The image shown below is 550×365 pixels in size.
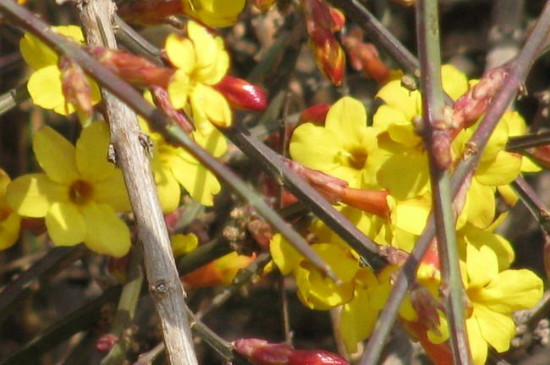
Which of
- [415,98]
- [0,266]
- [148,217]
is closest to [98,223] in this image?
[148,217]

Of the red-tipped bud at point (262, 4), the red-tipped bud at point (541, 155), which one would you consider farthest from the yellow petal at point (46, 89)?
the red-tipped bud at point (541, 155)

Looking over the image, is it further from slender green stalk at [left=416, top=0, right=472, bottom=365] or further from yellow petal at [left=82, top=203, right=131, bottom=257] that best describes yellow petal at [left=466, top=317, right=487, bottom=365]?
yellow petal at [left=82, top=203, right=131, bottom=257]

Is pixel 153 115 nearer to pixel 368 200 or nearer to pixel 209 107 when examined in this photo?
pixel 209 107

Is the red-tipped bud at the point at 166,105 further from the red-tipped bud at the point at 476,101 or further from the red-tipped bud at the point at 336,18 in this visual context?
the red-tipped bud at the point at 336,18

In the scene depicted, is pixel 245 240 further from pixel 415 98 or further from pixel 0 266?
pixel 0 266

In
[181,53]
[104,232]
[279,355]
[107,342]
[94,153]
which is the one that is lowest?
[107,342]

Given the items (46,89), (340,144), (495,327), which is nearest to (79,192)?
(46,89)
